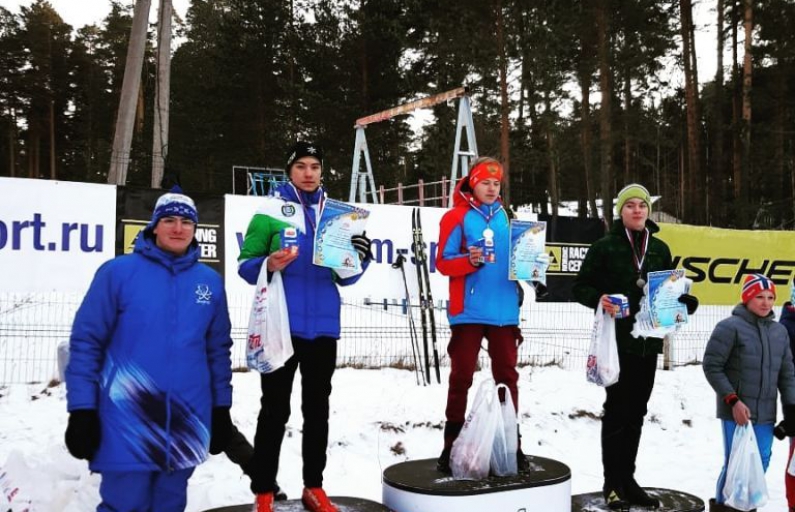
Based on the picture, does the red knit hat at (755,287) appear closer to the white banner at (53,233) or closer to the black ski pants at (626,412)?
the black ski pants at (626,412)

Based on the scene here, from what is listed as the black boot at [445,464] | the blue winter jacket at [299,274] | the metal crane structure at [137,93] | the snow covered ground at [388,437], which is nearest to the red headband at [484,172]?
the blue winter jacket at [299,274]

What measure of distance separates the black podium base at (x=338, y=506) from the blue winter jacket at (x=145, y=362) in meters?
0.83

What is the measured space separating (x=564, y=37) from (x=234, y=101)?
12.8m

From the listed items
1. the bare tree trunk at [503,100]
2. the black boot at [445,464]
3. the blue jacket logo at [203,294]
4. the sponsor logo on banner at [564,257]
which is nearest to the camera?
the blue jacket logo at [203,294]

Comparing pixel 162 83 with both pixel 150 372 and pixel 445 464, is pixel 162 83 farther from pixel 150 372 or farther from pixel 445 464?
pixel 150 372

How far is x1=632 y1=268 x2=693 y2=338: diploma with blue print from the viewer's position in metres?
3.83

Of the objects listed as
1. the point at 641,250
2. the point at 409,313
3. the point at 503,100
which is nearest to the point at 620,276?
the point at 641,250

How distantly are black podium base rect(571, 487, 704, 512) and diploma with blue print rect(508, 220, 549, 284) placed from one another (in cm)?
140

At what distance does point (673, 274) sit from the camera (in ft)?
12.8

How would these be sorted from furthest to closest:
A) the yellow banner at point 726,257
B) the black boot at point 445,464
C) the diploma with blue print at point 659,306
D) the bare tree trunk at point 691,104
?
1. the bare tree trunk at point 691,104
2. the yellow banner at point 726,257
3. the black boot at point 445,464
4. the diploma with blue print at point 659,306

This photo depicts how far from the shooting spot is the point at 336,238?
11.0 feet

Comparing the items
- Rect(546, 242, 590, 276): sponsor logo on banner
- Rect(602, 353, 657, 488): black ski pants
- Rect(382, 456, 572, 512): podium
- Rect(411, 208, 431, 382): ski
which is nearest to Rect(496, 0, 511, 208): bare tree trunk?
Rect(546, 242, 590, 276): sponsor logo on banner

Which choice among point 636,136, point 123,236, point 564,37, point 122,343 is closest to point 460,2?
point 564,37

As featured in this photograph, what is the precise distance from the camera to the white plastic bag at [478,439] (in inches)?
147
